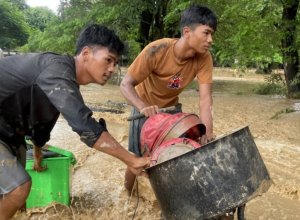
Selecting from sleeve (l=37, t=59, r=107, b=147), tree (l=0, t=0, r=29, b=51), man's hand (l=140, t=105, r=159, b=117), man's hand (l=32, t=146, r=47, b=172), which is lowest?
man's hand (l=32, t=146, r=47, b=172)

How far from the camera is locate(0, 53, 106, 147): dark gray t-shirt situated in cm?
234

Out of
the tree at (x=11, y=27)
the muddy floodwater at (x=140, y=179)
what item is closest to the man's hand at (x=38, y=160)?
the muddy floodwater at (x=140, y=179)

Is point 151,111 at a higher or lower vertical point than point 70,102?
lower

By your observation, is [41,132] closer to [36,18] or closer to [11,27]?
[11,27]

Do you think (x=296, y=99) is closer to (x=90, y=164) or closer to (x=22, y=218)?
(x=90, y=164)

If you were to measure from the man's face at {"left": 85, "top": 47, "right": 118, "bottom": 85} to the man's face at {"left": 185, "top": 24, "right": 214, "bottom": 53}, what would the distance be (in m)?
1.04

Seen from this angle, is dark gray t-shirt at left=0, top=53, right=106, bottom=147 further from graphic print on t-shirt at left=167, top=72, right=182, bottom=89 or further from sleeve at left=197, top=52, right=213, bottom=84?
sleeve at left=197, top=52, right=213, bottom=84

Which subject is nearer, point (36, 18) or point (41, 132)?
point (41, 132)

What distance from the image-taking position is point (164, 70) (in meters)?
3.69

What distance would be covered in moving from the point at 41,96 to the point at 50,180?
4.75 ft

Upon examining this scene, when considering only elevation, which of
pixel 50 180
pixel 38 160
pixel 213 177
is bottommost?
pixel 50 180

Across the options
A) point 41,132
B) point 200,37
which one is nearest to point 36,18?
point 200,37

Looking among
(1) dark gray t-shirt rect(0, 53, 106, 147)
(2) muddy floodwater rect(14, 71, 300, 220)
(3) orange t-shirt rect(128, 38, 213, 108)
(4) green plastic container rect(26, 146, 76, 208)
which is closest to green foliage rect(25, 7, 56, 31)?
(2) muddy floodwater rect(14, 71, 300, 220)

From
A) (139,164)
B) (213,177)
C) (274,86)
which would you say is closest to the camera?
(213,177)
